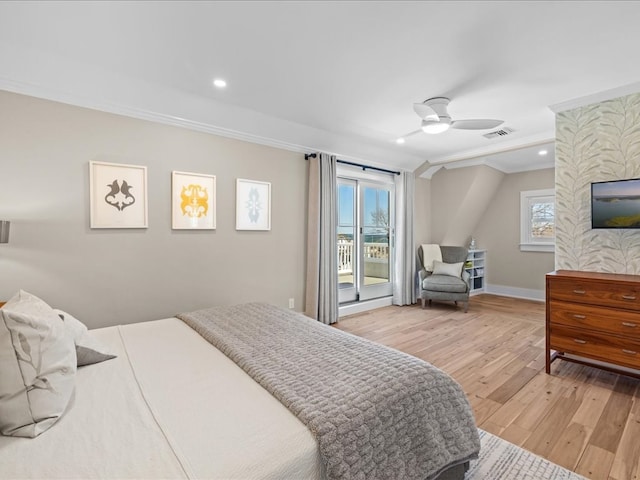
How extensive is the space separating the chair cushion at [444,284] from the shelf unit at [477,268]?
117cm

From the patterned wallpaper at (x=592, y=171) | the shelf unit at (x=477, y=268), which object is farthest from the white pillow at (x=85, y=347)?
the shelf unit at (x=477, y=268)

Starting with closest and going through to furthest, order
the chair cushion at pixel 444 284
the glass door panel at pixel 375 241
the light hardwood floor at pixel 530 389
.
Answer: the light hardwood floor at pixel 530 389 → the chair cushion at pixel 444 284 → the glass door panel at pixel 375 241

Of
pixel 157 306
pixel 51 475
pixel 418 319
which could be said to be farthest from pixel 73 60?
pixel 418 319

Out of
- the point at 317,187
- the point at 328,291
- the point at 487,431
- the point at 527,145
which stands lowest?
the point at 487,431

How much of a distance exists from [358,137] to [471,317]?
122 inches

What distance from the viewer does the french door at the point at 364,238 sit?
471cm

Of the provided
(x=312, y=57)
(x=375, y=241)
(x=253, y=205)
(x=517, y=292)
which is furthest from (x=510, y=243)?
(x=312, y=57)

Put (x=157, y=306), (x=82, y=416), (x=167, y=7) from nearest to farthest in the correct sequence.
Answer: (x=82, y=416) < (x=167, y=7) < (x=157, y=306)

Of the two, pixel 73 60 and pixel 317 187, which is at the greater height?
pixel 73 60

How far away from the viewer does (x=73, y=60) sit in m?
2.27

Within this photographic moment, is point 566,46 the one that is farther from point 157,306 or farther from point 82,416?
point 157,306

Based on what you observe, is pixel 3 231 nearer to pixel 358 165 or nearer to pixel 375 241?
pixel 358 165

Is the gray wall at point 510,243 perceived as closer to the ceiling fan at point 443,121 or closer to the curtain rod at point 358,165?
the curtain rod at point 358,165

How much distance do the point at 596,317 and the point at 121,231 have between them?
4119 millimetres
